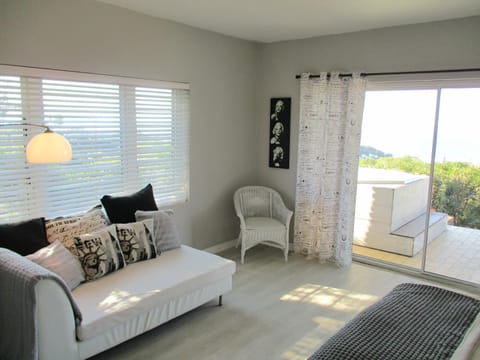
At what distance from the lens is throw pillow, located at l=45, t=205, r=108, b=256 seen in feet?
9.78

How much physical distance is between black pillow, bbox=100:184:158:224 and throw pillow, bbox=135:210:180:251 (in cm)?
7

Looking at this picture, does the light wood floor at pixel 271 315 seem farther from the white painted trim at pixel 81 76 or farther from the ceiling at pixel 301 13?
the ceiling at pixel 301 13

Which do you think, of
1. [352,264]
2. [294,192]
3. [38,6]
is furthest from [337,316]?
[38,6]

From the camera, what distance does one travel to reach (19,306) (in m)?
2.23

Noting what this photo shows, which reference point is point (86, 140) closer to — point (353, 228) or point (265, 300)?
point (265, 300)

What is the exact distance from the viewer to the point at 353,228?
4.49 meters

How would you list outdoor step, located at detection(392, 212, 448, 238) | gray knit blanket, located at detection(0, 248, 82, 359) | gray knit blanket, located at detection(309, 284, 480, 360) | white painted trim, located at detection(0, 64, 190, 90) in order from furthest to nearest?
Result: outdoor step, located at detection(392, 212, 448, 238)
white painted trim, located at detection(0, 64, 190, 90)
gray knit blanket, located at detection(0, 248, 82, 359)
gray knit blanket, located at detection(309, 284, 480, 360)

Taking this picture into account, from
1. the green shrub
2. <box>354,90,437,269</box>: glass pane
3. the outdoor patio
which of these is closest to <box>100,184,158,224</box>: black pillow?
<box>354,90,437,269</box>: glass pane

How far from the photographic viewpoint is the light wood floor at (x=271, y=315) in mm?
2838

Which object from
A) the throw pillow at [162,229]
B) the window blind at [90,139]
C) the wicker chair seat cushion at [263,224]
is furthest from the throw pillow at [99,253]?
the wicker chair seat cushion at [263,224]

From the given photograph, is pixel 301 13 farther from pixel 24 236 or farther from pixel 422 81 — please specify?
pixel 24 236

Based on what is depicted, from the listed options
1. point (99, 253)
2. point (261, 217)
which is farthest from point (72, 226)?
point (261, 217)

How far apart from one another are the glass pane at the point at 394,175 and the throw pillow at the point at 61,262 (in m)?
3.26

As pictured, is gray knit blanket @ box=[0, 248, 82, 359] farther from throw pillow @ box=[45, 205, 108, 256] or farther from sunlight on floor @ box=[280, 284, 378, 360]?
sunlight on floor @ box=[280, 284, 378, 360]
